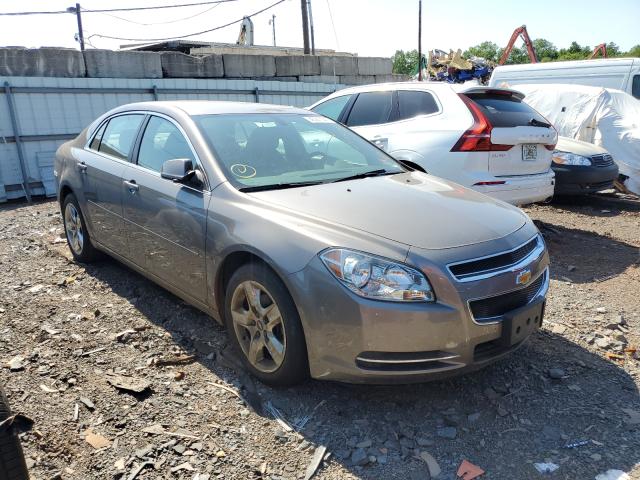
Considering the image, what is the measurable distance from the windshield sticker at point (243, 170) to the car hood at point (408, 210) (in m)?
0.24

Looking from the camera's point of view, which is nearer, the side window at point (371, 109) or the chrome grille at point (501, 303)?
the chrome grille at point (501, 303)

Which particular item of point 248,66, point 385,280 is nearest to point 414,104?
point 385,280

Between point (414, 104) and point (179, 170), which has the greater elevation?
point (414, 104)

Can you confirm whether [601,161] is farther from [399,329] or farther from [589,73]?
[399,329]

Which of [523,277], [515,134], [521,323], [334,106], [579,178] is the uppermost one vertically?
[334,106]

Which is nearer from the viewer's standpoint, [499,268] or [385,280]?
[385,280]

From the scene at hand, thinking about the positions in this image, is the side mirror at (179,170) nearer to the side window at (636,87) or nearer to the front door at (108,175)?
the front door at (108,175)

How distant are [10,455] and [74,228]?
12.1ft

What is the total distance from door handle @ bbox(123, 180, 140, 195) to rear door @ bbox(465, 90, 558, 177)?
137 inches

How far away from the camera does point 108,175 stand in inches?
174

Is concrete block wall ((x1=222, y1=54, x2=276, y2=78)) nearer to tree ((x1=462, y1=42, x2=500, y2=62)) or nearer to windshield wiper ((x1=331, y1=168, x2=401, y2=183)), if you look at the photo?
windshield wiper ((x1=331, y1=168, x2=401, y2=183))

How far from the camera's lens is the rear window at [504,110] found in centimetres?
560

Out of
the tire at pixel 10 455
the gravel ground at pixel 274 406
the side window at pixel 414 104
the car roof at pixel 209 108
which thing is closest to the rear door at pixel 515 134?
the side window at pixel 414 104

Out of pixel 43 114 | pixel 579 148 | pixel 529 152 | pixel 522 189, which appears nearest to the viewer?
pixel 522 189
